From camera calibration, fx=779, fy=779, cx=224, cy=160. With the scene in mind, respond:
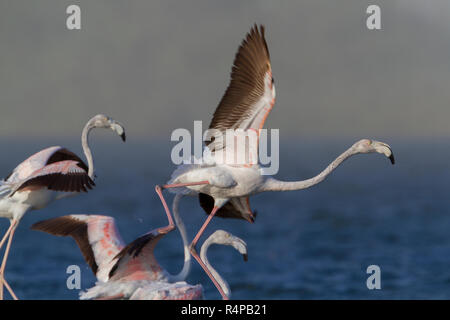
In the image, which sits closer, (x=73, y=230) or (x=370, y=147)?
(x=370, y=147)

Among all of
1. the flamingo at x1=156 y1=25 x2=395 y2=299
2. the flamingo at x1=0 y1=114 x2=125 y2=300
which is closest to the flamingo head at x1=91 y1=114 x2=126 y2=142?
the flamingo at x1=0 y1=114 x2=125 y2=300

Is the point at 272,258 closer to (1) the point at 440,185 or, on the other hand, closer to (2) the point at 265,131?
(2) the point at 265,131

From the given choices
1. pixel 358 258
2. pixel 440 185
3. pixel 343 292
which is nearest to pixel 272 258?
pixel 358 258

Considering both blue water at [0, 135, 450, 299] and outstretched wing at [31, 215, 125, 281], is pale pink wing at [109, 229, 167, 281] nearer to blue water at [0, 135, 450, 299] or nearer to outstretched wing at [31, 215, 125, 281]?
outstretched wing at [31, 215, 125, 281]

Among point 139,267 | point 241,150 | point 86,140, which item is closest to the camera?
point 139,267

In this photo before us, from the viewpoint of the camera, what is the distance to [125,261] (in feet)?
34.4

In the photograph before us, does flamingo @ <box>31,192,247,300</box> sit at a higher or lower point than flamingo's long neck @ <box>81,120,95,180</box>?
lower

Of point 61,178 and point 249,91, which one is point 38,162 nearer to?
point 61,178

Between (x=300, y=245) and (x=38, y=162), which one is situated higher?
(x=38, y=162)

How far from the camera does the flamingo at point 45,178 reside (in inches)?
414

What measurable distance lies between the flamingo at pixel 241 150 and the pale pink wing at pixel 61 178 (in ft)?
3.75

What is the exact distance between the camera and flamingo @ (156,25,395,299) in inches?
410

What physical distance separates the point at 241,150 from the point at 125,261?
234 cm
